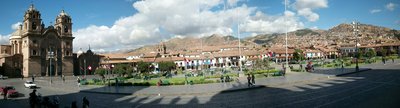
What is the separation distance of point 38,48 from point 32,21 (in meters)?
6.62

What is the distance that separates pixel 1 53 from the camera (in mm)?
73312

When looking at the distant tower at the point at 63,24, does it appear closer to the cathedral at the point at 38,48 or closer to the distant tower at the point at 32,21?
the cathedral at the point at 38,48

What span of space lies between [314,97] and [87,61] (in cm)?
7683

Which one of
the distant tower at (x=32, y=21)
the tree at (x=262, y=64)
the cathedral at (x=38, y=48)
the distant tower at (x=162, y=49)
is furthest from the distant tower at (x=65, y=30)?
the tree at (x=262, y=64)

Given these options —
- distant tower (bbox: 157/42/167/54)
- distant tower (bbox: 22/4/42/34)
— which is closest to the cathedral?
distant tower (bbox: 22/4/42/34)

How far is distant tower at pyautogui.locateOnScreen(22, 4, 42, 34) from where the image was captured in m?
67.7

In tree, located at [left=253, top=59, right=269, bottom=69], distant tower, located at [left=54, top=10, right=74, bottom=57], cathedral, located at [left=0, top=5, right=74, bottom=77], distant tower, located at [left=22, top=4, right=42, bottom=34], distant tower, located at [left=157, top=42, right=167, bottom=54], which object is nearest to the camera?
tree, located at [left=253, top=59, right=269, bottom=69]

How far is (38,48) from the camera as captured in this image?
227 feet

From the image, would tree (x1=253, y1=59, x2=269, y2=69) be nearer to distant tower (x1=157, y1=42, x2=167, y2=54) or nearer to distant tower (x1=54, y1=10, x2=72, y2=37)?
distant tower (x1=54, y1=10, x2=72, y2=37)

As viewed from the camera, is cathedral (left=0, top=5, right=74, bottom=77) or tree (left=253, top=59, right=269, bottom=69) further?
cathedral (left=0, top=5, right=74, bottom=77)

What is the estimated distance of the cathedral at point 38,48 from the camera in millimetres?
66812

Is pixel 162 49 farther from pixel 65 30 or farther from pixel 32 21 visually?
pixel 32 21

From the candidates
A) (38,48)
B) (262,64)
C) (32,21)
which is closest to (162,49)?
(38,48)

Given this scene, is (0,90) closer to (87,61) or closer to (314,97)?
(314,97)
